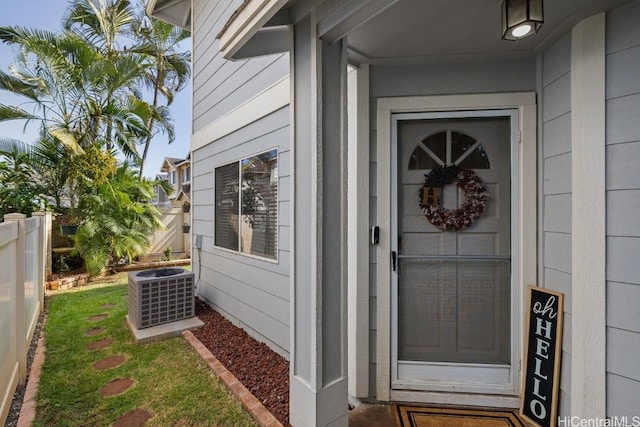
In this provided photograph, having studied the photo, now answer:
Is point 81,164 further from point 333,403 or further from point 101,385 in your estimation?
point 333,403

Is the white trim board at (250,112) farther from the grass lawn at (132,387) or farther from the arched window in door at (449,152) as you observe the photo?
the grass lawn at (132,387)

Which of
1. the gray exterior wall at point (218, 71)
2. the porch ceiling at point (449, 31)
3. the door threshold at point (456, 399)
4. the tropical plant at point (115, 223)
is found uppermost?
the gray exterior wall at point (218, 71)

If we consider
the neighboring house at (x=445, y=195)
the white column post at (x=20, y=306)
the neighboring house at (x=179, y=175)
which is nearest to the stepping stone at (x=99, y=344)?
the white column post at (x=20, y=306)

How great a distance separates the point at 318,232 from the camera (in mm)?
1690

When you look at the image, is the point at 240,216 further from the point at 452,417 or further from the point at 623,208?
the point at 623,208

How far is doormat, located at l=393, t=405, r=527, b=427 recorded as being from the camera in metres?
1.95

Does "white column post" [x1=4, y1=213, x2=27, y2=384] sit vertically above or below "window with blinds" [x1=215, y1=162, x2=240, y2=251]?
below

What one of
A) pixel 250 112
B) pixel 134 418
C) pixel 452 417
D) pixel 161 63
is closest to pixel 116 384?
pixel 134 418

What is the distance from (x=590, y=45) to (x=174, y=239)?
9.74m

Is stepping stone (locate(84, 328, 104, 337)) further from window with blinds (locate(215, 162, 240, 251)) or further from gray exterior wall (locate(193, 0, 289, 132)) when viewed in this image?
gray exterior wall (locate(193, 0, 289, 132))

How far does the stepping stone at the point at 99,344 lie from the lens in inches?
122

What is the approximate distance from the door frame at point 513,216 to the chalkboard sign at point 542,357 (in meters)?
0.08

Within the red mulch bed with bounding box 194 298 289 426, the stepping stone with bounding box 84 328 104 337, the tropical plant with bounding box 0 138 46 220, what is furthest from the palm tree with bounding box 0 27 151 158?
the red mulch bed with bounding box 194 298 289 426

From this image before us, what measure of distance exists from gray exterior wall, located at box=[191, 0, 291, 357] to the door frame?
0.83m
